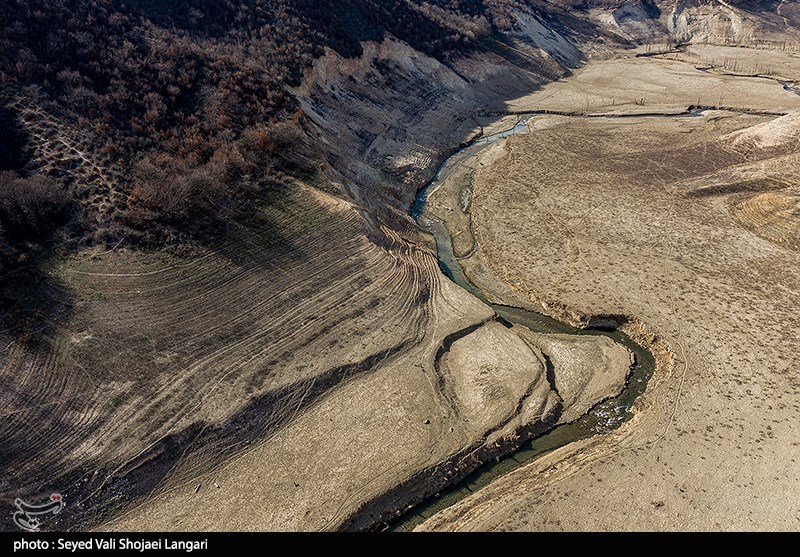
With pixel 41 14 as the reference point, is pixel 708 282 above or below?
below

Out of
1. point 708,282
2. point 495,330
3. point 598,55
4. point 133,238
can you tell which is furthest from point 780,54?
point 133,238

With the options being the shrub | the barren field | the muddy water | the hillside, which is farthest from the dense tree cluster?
the barren field

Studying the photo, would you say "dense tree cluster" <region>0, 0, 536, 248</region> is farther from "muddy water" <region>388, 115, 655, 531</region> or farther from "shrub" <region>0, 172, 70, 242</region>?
"muddy water" <region>388, 115, 655, 531</region>

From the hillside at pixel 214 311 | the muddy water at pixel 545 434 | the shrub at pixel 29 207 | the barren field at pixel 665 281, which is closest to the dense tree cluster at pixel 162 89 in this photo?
the hillside at pixel 214 311
